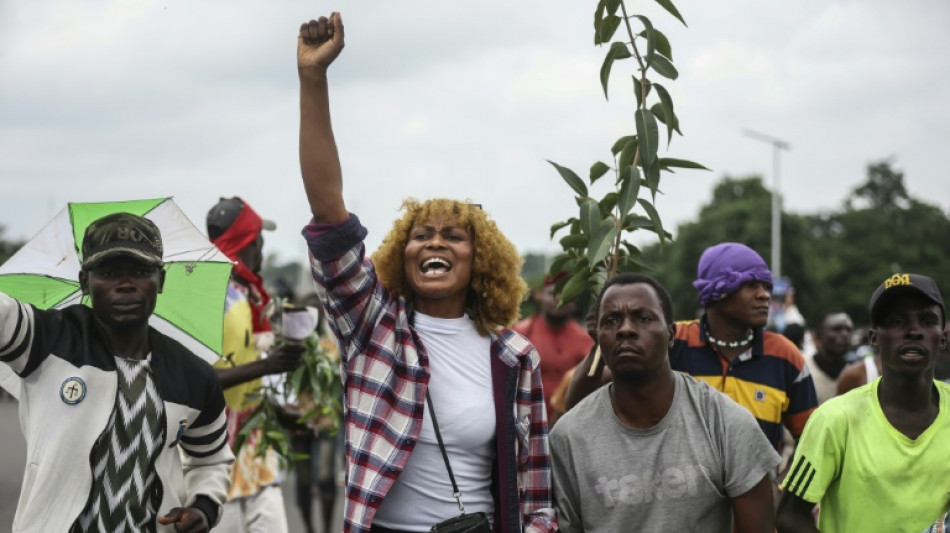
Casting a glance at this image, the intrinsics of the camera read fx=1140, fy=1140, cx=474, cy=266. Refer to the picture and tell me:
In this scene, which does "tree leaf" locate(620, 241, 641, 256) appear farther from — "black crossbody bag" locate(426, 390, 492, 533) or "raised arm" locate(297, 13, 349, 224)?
"raised arm" locate(297, 13, 349, 224)

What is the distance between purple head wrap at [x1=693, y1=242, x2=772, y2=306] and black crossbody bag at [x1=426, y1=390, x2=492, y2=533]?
2052 mm

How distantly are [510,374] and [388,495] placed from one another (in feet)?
1.82

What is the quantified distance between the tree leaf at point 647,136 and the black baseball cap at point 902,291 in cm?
107

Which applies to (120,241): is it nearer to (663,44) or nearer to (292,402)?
(663,44)

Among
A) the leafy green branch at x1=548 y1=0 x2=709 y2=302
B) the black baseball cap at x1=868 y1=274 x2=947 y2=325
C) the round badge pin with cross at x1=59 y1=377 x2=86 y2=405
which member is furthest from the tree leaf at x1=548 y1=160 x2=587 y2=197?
the round badge pin with cross at x1=59 y1=377 x2=86 y2=405

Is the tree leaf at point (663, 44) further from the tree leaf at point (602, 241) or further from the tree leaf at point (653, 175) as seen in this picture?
the tree leaf at point (602, 241)

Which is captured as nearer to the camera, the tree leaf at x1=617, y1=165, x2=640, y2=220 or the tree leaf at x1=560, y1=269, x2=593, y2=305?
the tree leaf at x1=617, y1=165, x2=640, y2=220

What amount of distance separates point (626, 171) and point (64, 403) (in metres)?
2.33

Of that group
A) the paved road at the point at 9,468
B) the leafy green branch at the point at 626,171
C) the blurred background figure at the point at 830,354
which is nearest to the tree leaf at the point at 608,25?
the leafy green branch at the point at 626,171

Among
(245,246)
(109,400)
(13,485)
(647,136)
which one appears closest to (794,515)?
(647,136)

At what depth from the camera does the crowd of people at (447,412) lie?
3.45 metres

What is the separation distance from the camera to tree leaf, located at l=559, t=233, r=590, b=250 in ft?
16.2

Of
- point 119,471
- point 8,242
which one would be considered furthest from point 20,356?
point 8,242

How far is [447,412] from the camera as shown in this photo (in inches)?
141
